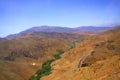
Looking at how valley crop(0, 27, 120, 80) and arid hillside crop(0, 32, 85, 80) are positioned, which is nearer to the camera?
valley crop(0, 27, 120, 80)

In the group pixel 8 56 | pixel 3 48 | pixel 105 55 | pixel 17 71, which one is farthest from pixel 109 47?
pixel 3 48

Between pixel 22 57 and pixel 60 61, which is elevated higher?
pixel 60 61

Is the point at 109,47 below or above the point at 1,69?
above

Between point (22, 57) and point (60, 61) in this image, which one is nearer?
point (60, 61)

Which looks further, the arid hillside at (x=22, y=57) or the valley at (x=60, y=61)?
the arid hillside at (x=22, y=57)

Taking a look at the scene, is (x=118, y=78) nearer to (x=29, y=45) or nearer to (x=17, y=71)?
(x=17, y=71)

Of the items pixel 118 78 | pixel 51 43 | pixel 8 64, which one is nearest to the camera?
pixel 118 78

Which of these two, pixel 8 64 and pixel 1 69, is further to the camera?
pixel 8 64

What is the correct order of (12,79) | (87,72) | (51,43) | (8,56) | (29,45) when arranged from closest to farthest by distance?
(87,72) → (12,79) → (8,56) → (29,45) → (51,43)

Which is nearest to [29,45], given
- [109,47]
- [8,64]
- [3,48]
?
[3,48]
